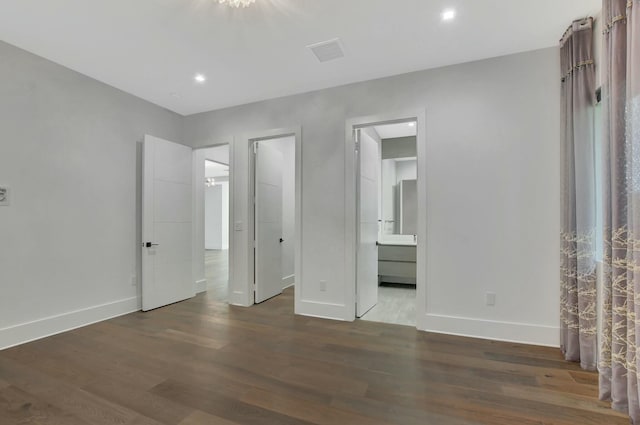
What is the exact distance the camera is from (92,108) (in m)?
3.47

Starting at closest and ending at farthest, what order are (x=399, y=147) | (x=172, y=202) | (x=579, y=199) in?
(x=579, y=199), (x=172, y=202), (x=399, y=147)

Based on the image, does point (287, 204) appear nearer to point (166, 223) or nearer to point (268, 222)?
point (268, 222)

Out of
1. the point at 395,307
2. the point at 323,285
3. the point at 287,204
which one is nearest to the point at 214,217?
the point at 287,204

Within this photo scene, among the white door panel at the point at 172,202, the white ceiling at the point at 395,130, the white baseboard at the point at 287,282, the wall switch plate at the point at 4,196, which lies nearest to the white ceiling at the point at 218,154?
the white door panel at the point at 172,202

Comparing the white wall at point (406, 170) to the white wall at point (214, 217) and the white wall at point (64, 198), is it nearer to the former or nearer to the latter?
the white wall at point (64, 198)

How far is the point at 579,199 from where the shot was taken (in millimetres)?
2328

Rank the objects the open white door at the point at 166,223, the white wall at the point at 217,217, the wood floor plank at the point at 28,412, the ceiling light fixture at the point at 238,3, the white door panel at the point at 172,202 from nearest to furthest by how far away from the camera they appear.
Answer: the wood floor plank at the point at 28,412 < the ceiling light fixture at the point at 238,3 < the open white door at the point at 166,223 < the white door panel at the point at 172,202 < the white wall at the point at 217,217

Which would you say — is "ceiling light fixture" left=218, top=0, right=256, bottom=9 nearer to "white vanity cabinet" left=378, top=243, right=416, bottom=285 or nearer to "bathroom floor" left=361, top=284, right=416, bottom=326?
"bathroom floor" left=361, top=284, right=416, bottom=326

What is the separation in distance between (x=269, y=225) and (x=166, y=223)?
144cm

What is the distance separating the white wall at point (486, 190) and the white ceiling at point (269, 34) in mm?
240

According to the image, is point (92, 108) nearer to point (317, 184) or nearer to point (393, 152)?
point (317, 184)

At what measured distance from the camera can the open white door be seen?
3.90 meters

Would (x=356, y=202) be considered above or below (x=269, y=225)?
above

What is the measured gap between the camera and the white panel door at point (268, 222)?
422 centimetres
